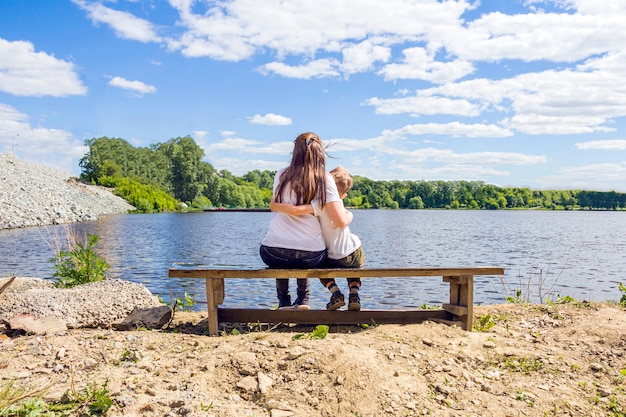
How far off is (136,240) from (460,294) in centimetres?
2618

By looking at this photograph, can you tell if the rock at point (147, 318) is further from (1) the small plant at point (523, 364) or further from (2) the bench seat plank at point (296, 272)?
(1) the small plant at point (523, 364)

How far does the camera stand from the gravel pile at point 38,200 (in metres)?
41.0

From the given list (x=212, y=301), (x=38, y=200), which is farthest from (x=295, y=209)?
(x=38, y=200)

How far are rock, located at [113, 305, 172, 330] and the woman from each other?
1.46 meters

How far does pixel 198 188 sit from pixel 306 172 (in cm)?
10044

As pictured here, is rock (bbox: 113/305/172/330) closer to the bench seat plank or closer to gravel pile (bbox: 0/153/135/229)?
the bench seat plank

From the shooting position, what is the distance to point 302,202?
582cm

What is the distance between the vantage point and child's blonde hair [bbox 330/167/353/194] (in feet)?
Result: 20.7

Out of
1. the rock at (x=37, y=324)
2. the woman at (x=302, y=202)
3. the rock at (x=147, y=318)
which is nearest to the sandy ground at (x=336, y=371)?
the rock at (x=37, y=324)

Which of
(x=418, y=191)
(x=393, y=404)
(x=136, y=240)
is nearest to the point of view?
(x=393, y=404)

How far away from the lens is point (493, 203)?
14562cm

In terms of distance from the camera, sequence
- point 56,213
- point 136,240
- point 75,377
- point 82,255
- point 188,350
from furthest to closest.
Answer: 1. point 56,213
2. point 136,240
3. point 82,255
4. point 188,350
5. point 75,377

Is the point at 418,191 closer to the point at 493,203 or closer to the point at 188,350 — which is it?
the point at 493,203

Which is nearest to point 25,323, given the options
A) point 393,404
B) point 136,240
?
point 393,404
